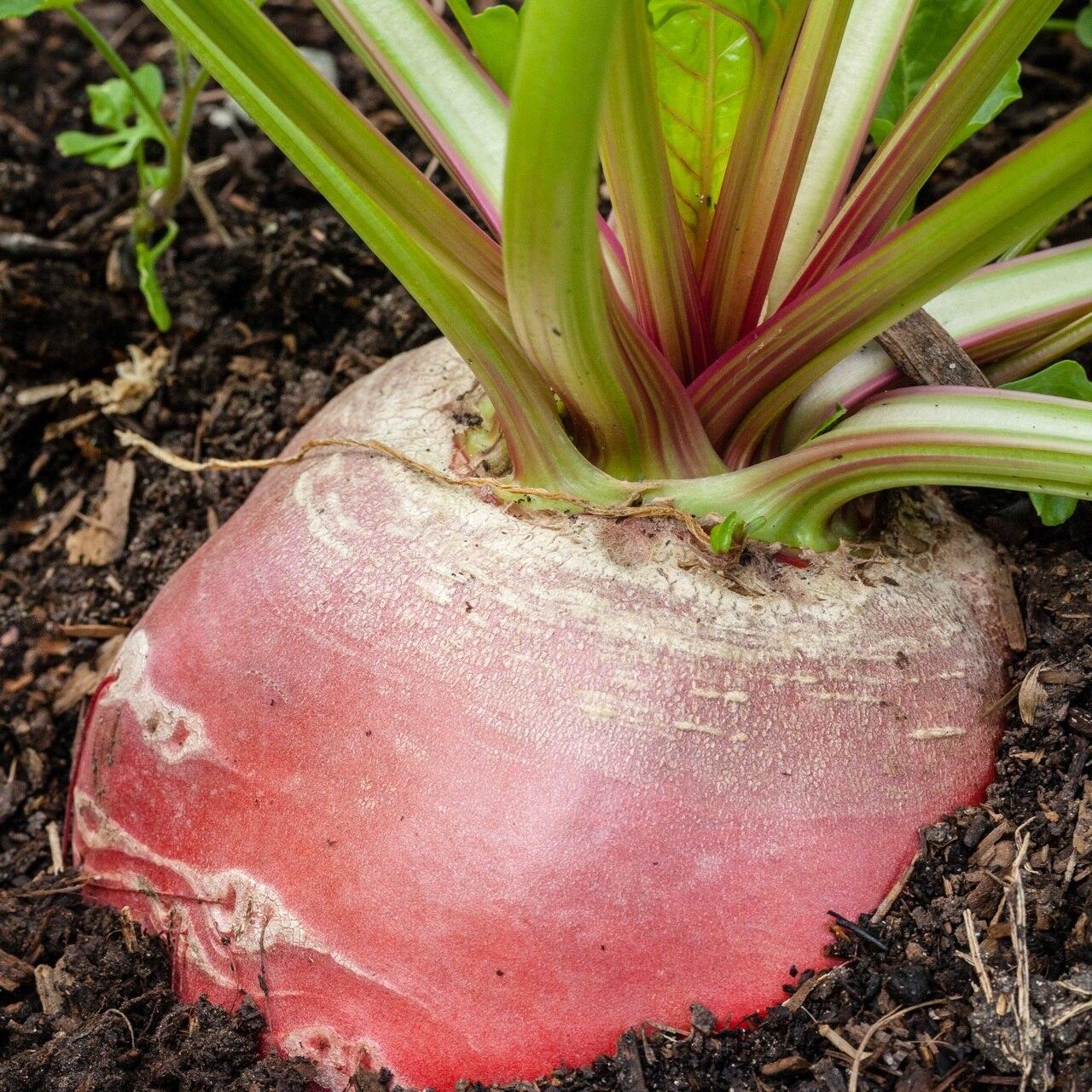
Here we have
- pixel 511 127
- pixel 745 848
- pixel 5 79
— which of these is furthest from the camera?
pixel 5 79

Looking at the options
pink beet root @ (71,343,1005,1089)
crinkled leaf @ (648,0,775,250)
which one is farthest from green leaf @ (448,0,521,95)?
pink beet root @ (71,343,1005,1089)

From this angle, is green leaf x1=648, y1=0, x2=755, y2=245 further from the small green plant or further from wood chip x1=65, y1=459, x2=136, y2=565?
wood chip x1=65, y1=459, x2=136, y2=565

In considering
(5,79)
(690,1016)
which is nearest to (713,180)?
(690,1016)

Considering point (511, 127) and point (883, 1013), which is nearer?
point (511, 127)

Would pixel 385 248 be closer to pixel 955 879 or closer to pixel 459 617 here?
pixel 459 617

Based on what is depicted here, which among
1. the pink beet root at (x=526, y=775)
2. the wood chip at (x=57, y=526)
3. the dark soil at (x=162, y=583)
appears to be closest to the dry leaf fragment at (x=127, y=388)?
the dark soil at (x=162, y=583)

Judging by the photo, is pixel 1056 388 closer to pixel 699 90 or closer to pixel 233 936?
pixel 699 90

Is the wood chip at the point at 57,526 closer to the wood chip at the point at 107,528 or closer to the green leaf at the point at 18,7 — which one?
the wood chip at the point at 107,528
